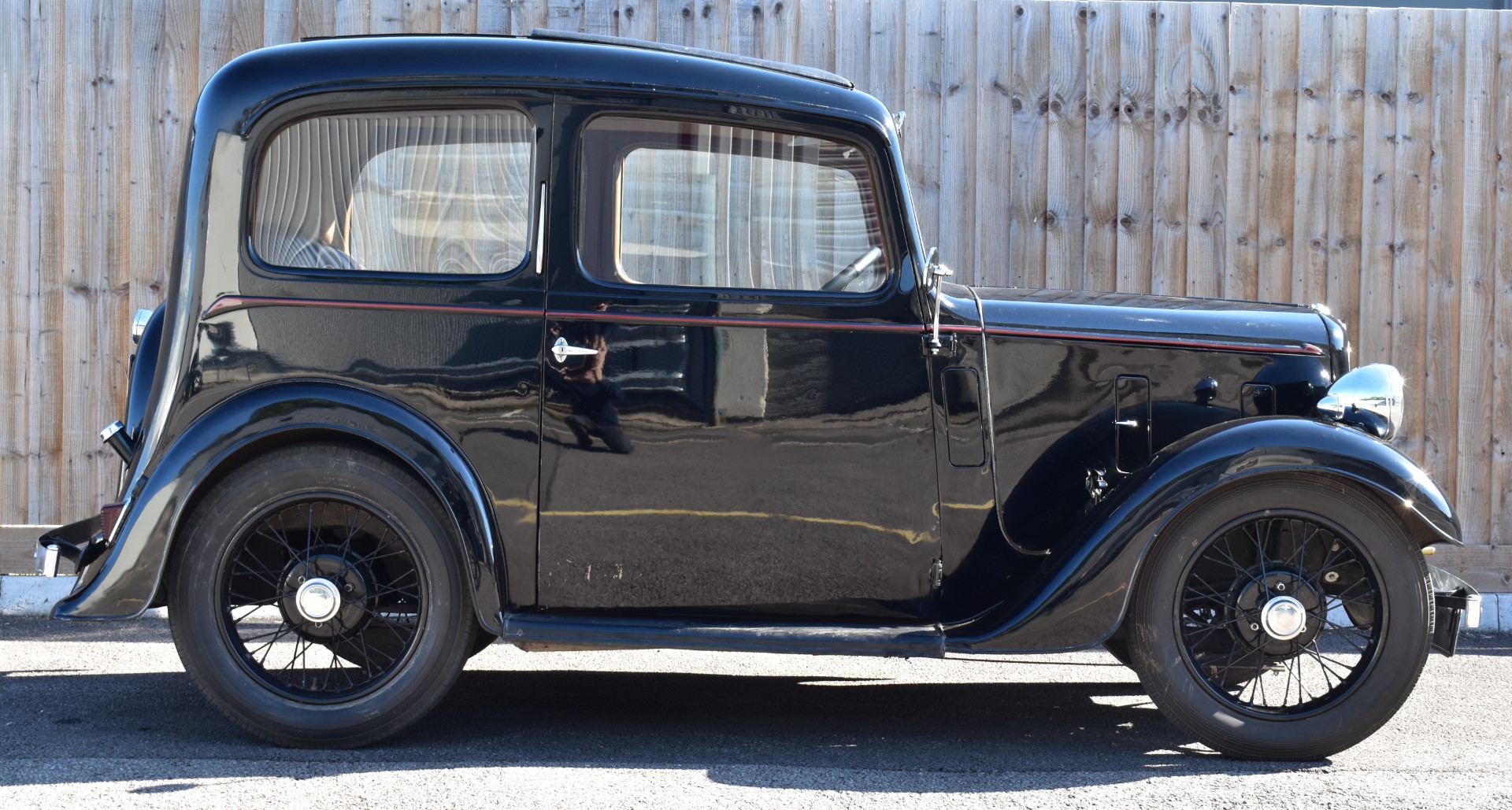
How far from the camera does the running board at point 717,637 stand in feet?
11.6

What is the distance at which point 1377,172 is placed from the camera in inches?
235

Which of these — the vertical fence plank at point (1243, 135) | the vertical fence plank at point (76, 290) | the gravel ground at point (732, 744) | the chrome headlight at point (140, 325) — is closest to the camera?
the gravel ground at point (732, 744)

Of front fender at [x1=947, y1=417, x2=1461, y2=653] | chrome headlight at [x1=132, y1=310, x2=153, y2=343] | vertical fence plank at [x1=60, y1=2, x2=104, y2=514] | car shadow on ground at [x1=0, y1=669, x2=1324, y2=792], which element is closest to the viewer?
car shadow on ground at [x1=0, y1=669, x2=1324, y2=792]

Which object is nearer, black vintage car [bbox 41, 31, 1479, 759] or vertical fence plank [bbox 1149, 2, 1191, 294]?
black vintage car [bbox 41, 31, 1479, 759]

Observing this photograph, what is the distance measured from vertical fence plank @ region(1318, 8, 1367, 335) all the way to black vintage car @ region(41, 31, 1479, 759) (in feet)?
7.74

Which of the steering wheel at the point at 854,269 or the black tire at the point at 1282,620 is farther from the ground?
the steering wheel at the point at 854,269

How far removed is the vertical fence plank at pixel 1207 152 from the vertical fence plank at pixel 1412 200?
80cm

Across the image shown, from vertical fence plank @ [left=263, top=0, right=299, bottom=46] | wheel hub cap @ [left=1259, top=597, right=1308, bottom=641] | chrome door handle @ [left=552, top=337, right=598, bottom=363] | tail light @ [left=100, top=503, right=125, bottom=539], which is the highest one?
vertical fence plank @ [left=263, top=0, right=299, bottom=46]

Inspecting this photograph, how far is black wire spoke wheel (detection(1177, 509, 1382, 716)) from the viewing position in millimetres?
3551

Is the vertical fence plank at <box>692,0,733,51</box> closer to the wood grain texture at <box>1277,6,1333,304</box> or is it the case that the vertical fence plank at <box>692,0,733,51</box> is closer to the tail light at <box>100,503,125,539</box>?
the wood grain texture at <box>1277,6,1333,304</box>

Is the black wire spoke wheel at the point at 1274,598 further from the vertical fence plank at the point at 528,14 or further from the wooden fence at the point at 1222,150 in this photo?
the vertical fence plank at the point at 528,14

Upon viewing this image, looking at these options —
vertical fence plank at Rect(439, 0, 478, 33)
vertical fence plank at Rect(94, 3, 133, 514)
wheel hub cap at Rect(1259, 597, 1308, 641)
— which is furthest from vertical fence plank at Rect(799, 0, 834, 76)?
wheel hub cap at Rect(1259, 597, 1308, 641)

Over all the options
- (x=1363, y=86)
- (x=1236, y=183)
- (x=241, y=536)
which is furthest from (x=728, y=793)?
(x=1363, y=86)

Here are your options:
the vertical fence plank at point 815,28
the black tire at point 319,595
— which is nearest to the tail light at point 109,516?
the black tire at point 319,595
